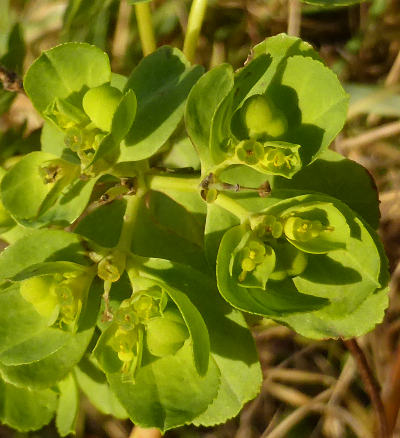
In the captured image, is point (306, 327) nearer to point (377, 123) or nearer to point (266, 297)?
point (266, 297)

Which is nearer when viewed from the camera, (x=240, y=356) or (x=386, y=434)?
(x=240, y=356)

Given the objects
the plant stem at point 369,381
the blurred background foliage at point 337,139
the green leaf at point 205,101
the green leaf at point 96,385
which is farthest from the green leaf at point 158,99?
the plant stem at point 369,381

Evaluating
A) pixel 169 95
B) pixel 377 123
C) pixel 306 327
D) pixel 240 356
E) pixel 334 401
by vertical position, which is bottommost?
pixel 334 401

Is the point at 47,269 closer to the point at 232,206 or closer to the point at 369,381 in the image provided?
the point at 232,206

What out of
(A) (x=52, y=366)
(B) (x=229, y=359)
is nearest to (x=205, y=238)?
(B) (x=229, y=359)

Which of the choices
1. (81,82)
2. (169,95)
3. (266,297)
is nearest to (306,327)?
(266,297)

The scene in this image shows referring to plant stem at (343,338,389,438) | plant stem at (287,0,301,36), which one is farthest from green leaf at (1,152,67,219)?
plant stem at (287,0,301,36)
